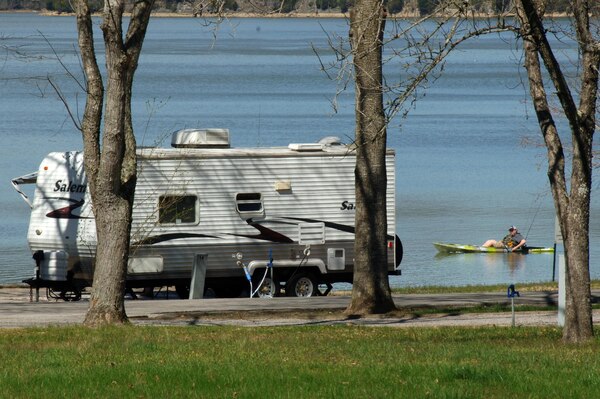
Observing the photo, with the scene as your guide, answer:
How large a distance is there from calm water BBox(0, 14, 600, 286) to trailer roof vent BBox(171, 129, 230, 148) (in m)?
2.32

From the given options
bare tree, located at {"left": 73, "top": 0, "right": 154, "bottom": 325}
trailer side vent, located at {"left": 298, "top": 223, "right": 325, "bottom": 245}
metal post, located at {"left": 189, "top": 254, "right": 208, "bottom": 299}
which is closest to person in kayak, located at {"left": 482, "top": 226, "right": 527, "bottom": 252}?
trailer side vent, located at {"left": 298, "top": 223, "right": 325, "bottom": 245}

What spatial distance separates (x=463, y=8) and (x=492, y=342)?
4.08 metres

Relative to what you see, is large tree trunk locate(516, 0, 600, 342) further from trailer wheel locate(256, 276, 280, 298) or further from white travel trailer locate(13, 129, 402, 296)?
trailer wheel locate(256, 276, 280, 298)

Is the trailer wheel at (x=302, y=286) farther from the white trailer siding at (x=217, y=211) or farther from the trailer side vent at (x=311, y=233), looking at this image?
the trailer side vent at (x=311, y=233)

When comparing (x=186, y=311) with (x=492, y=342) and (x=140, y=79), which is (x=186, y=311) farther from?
(x=140, y=79)

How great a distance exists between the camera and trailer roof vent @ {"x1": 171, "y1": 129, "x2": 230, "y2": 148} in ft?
75.6

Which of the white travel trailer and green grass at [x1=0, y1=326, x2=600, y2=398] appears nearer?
green grass at [x1=0, y1=326, x2=600, y2=398]

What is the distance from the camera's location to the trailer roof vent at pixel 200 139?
23031 millimetres

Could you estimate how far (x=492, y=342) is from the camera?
1320 cm

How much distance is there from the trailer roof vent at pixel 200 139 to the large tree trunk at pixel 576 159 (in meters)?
11.0

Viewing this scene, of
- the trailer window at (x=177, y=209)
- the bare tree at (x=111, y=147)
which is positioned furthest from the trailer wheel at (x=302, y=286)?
the bare tree at (x=111, y=147)

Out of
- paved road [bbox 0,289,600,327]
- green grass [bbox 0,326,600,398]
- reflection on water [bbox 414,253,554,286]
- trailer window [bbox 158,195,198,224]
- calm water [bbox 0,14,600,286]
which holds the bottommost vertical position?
green grass [bbox 0,326,600,398]

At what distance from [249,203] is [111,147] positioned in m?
8.70

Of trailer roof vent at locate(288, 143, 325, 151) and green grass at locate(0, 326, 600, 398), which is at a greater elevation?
trailer roof vent at locate(288, 143, 325, 151)
